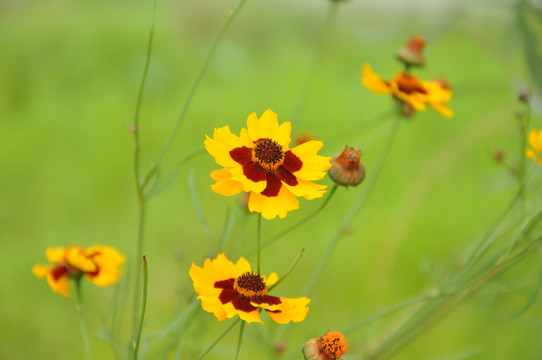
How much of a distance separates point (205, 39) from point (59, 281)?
5.27 feet

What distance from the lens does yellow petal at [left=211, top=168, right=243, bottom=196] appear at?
40cm

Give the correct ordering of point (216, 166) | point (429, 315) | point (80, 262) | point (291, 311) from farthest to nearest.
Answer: point (216, 166), point (429, 315), point (80, 262), point (291, 311)

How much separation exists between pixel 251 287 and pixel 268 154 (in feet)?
0.34

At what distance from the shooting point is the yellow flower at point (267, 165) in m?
0.41

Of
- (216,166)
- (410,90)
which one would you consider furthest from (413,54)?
(216,166)

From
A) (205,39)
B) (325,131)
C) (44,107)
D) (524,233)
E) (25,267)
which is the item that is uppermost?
(205,39)

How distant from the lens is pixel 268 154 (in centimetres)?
45

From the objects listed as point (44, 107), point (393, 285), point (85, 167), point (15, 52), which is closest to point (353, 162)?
point (393, 285)

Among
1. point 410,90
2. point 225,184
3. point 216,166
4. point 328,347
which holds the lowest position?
point 328,347

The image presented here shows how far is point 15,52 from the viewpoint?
5.34ft

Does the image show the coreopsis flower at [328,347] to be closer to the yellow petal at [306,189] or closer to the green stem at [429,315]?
the yellow petal at [306,189]

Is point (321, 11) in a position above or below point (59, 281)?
above

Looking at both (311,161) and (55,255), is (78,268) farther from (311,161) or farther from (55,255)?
(311,161)

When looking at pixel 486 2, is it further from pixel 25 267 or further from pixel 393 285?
pixel 25 267
